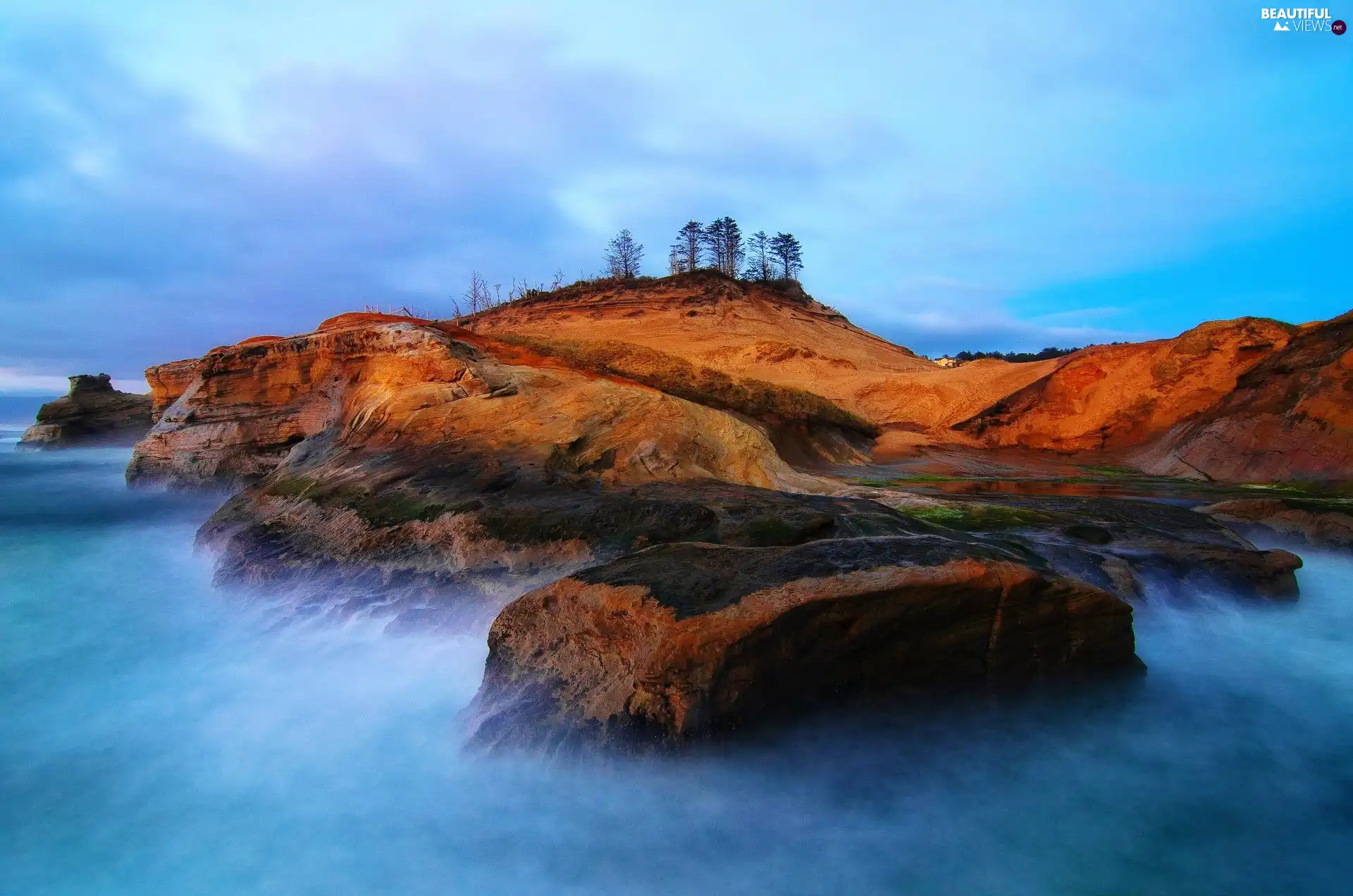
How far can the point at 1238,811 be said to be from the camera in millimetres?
2928

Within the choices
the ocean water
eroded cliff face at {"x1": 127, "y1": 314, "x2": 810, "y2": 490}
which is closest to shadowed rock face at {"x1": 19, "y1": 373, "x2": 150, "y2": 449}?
eroded cliff face at {"x1": 127, "y1": 314, "x2": 810, "y2": 490}

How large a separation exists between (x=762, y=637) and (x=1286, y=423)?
12.6 metres

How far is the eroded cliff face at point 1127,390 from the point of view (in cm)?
1428

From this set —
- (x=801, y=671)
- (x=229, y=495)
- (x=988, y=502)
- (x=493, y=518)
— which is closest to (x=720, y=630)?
(x=801, y=671)

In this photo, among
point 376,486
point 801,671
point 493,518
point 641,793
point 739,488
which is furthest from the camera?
point 376,486

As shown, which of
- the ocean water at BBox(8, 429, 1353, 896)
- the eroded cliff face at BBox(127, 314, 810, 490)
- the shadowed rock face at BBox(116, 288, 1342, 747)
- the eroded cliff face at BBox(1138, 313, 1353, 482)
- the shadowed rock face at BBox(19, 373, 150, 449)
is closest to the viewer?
the ocean water at BBox(8, 429, 1353, 896)

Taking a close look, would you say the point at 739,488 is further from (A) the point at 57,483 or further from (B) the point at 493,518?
(A) the point at 57,483

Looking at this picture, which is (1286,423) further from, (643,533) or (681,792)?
(681,792)

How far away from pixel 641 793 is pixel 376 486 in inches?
199

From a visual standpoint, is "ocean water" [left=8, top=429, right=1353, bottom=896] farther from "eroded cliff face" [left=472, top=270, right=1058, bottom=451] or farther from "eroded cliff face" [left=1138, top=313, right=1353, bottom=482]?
"eroded cliff face" [left=472, top=270, right=1058, bottom=451]

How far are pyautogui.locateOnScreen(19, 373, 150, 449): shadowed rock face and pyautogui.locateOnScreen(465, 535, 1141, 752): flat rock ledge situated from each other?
35.4 m

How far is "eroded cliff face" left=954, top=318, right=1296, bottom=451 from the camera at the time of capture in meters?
14.3

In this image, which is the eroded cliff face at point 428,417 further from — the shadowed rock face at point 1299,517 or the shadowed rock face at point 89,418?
the shadowed rock face at point 89,418

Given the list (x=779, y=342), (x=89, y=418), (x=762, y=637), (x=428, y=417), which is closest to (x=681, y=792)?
(x=762, y=637)
